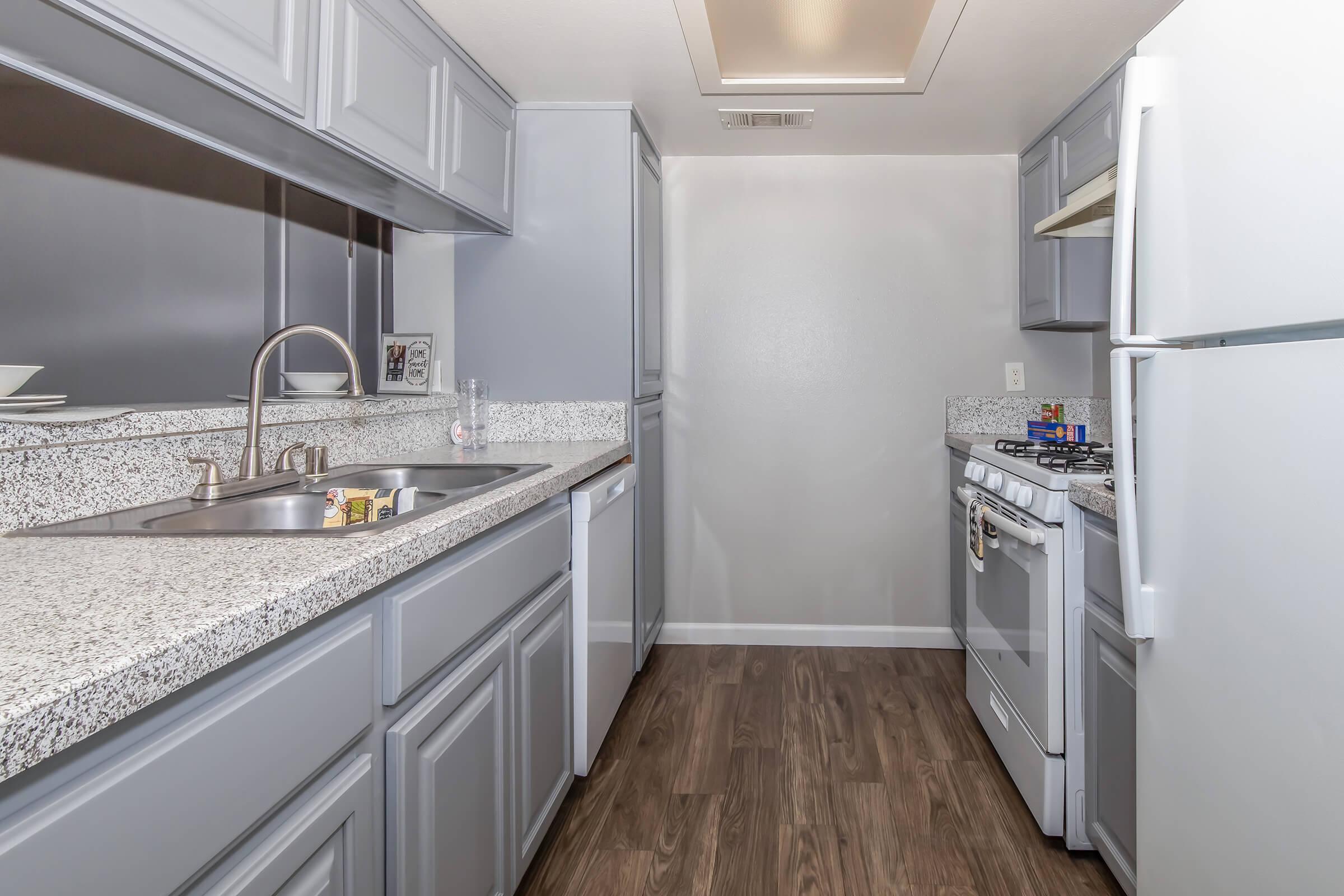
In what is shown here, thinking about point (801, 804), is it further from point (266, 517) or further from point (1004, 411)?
point (1004, 411)

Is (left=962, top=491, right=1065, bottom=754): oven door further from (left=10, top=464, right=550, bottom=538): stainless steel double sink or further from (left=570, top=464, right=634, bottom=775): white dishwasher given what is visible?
(left=10, top=464, right=550, bottom=538): stainless steel double sink

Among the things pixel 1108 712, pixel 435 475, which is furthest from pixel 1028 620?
pixel 435 475

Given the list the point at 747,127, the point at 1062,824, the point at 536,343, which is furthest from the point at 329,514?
the point at 747,127

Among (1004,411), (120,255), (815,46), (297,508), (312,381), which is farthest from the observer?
(1004,411)

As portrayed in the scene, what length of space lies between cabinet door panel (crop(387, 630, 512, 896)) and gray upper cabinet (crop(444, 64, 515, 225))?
145 cm

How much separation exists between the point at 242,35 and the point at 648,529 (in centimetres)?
212

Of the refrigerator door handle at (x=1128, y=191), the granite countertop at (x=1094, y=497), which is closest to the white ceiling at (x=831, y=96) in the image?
the refrigerator door handle at (x=1128, y=191)

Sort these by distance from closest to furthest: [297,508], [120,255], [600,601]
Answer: [297,508] → [120,255] → [600,601]

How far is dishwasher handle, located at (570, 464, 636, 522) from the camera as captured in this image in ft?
6.84

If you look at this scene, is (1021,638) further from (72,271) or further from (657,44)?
(72,271)

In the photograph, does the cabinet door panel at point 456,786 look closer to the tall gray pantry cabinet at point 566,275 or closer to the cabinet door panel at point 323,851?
the cabinet door panel at point 323,851

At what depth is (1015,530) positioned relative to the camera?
2.01 meters

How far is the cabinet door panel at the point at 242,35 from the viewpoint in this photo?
46.0 inches

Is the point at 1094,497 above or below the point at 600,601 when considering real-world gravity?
above
